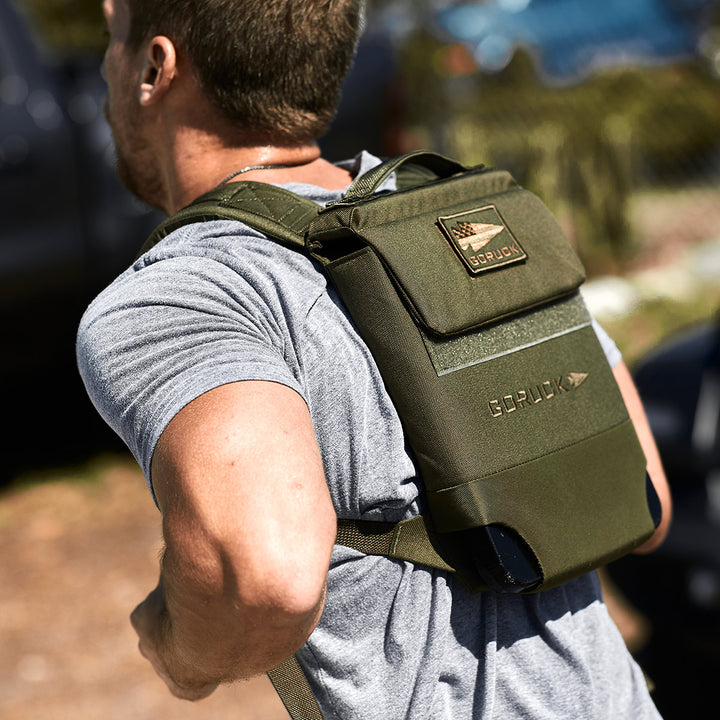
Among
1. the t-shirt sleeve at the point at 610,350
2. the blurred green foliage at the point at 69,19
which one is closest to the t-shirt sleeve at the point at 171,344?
the t-shirt sleeve at the point at 610,350

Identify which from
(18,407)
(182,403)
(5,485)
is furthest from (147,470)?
(18,407)

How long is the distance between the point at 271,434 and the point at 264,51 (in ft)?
1.98

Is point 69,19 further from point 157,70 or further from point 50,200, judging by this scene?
point 157,70

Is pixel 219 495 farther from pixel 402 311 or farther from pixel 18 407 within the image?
pixel 18 407

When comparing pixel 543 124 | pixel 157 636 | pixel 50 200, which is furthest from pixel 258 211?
pixel 543 124

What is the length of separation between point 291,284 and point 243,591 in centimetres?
41

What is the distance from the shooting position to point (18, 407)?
5461 mm

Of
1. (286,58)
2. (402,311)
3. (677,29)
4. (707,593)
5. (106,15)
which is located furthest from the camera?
(677,29)

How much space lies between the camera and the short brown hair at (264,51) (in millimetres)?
1402

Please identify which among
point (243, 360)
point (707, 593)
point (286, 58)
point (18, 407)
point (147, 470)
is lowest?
point (18, 407)

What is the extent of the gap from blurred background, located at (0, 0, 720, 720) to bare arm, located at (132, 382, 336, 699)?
217 cm

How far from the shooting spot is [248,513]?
1.11m

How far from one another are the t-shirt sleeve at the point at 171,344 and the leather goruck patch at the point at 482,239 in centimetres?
29

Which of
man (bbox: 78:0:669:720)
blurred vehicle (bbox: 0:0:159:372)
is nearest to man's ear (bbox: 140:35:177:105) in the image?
man (bbox: 78:0:669:720)
